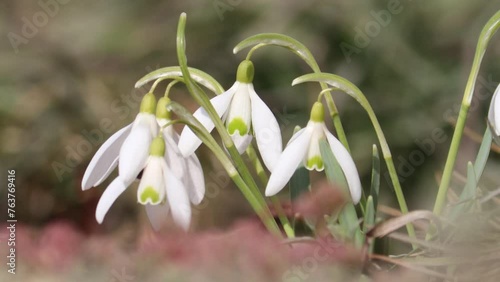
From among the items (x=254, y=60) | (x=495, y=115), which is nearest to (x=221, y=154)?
(x=495, y=115)

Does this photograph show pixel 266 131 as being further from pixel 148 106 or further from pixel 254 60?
pixel 254 60

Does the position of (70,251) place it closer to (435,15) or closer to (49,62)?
(49,62)

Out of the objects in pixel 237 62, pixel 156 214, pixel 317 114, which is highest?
pixel 237 62

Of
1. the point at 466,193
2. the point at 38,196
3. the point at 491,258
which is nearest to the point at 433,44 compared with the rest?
the point at 38,196

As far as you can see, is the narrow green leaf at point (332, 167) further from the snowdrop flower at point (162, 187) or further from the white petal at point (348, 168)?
the snowdrop flower at point (162, 187)

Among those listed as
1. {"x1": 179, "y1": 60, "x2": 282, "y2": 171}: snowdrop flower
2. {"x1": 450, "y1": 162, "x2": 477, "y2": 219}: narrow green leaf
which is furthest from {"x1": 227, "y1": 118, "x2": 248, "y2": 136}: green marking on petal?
{"x1": 450, "y1": 162, "x2": 477, "y2": 219}: narrow green leaf

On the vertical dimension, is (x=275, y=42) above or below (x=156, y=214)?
above
